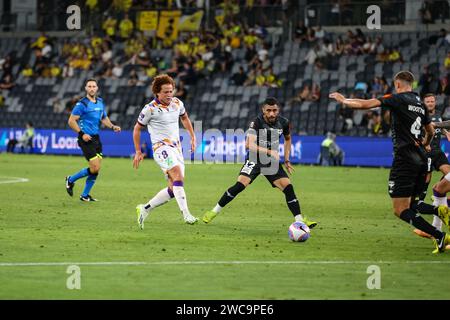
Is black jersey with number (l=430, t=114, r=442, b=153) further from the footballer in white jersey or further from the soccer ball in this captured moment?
the footballer in white jersey

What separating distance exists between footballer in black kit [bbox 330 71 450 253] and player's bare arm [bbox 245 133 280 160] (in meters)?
3.13

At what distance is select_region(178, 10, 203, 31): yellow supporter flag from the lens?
45875mm

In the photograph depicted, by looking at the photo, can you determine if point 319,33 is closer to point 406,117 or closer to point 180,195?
point 180,195

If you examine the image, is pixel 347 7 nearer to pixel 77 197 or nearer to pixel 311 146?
pixel 311 146

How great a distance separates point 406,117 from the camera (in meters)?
12.3

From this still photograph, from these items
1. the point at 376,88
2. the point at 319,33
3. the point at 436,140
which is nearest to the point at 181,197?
the point at 436,140

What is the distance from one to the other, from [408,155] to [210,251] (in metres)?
2.90

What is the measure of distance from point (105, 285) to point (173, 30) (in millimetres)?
37232

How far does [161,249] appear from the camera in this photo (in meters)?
12.6

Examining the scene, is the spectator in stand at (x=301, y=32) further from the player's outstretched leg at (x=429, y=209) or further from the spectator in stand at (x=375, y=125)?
the player's outstretched leg at (x=429, y=209)

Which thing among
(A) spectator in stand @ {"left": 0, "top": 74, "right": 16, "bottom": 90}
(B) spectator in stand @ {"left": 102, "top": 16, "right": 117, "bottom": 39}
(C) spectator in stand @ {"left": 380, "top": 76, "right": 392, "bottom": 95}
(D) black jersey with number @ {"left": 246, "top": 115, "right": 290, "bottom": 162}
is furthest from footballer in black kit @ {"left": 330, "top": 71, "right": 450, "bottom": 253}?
(A) spectator in stand @ {"left": 0, "top": 74, "right": 16, "bottom": 90}

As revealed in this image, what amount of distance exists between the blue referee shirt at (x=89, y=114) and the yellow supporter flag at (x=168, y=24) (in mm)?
25887
